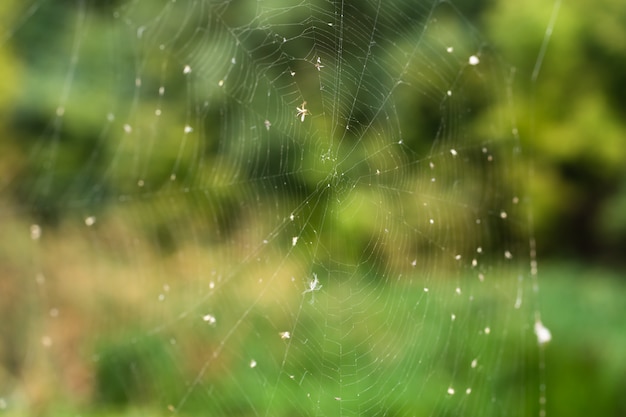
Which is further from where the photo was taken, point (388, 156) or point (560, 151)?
point (560, 151)

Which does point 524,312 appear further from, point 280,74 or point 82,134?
point 82,134

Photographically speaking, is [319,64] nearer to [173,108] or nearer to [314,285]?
[314,285]

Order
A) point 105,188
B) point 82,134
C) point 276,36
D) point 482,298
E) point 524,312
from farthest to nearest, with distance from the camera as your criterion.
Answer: point 82,134 < point 105,188 < point 524,312 < point 482,298 < point 276,36

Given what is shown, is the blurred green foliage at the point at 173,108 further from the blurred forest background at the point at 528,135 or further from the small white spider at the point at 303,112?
the small white spider at the point at 303,112

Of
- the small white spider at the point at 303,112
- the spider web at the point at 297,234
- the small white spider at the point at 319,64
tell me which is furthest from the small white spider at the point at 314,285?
the small white spider at the point at 319,64

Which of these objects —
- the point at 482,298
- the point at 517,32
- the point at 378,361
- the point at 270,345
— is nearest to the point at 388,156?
the point at 378,361

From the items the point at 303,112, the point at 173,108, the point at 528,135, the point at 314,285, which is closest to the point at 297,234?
the point at 314,285
